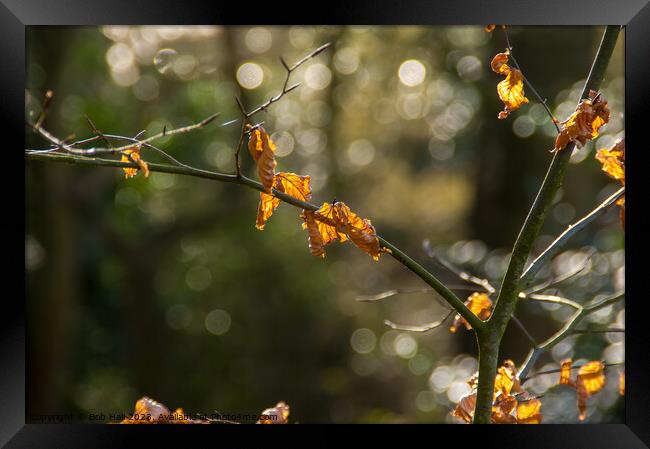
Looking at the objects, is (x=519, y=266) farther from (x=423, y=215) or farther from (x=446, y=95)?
(x=423, y=215)

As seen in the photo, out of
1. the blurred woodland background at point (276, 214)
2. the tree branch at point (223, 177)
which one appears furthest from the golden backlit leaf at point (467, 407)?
the blurred woodland background at point (276, 214)

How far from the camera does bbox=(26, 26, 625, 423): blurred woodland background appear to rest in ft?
20.7

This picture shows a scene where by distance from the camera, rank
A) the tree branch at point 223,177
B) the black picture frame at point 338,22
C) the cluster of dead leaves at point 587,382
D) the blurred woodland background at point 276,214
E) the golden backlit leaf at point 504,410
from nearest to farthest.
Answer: the tree branch at point 223,177
the black picture frame at point 338,22
the golden backlit leaf at point 504,410
the cluster of dead leaves at point 587,382
the blurred woodland background at point 276,214

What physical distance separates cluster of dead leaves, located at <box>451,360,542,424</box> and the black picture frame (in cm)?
13

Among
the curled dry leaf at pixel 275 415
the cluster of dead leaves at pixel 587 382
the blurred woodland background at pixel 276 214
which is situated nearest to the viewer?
the curled dry leaf at pixel 275 415

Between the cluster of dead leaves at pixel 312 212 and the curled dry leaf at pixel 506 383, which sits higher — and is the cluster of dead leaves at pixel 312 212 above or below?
above

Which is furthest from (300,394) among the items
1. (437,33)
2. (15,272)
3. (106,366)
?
(15,272)

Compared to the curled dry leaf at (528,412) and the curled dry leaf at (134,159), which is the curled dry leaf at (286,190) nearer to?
the curled dry leaf at (134,159)

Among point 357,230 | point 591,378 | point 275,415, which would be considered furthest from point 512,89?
point 275,415

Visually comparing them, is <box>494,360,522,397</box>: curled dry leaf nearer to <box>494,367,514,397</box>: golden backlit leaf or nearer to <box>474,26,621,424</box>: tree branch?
<box>494,367,514,397</box>: golden backlit leaf

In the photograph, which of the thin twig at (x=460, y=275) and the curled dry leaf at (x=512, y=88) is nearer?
the curled dry leaf at (x=512, y=88)

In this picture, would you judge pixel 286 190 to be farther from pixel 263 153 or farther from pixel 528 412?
pixel 528 412

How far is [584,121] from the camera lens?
1.28m

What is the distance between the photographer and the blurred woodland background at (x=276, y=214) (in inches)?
249
